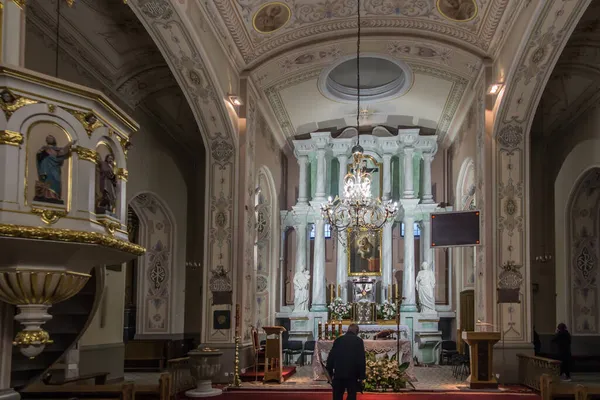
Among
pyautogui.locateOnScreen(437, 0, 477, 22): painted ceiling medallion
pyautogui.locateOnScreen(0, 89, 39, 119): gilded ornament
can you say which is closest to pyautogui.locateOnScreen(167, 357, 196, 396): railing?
pyautogui.locateOnScreen(0, 89, 39, 119): gilded ornament

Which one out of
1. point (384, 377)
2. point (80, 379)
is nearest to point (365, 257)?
point (384, 377)

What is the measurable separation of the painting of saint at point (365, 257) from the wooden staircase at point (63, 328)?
13.1 m

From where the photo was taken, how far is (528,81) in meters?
12.6

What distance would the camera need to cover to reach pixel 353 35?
14.1 meters

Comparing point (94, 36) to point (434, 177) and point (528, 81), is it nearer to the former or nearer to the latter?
→ point (528, 81)

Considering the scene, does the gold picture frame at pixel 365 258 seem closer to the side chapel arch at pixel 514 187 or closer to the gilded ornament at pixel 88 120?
the side chapel arch at pixel 514 187

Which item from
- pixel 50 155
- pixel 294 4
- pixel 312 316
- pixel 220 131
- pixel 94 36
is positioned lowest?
pixel 312 316

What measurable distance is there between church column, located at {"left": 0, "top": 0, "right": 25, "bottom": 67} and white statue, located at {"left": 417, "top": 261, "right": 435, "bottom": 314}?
15024 millimetres

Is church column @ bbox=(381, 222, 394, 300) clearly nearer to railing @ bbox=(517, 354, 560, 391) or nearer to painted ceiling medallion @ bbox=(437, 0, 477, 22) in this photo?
railing @ bbox=(517, 354, 560, 391)

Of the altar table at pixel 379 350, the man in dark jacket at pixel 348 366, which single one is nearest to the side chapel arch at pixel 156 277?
the altar table at pixel 379 350

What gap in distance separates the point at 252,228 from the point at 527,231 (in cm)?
526

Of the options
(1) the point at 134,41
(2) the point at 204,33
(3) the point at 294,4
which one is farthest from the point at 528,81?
(1) the point at 134,41

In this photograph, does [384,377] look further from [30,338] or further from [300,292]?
[300,292]

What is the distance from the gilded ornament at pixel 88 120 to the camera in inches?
228
